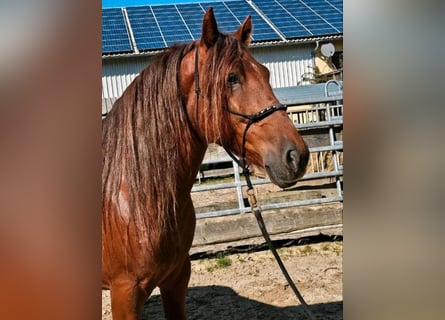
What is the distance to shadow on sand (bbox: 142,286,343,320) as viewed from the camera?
2158 mm

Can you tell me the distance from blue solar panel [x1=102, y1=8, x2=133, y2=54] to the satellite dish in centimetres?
78

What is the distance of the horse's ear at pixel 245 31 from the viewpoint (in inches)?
49.5

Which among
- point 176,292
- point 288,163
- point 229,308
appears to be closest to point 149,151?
point 288,163

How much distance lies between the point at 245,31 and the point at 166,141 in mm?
404

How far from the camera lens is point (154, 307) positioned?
2.36m

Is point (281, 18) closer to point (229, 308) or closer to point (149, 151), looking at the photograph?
point (149, 151)

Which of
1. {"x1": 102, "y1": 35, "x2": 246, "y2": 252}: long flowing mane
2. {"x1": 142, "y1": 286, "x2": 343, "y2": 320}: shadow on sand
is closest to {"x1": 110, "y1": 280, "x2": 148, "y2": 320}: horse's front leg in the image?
{"x1": 102, "y1": 35, "x2": 246, "y2": 252}: long flowing mane

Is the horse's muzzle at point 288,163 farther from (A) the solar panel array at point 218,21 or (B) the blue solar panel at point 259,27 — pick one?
(B) the blue solar panel at point 259,27

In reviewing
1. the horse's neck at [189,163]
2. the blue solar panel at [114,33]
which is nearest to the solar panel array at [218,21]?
the blue solar panel at [114,33]

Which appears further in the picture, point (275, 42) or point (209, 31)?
point (275, 42)

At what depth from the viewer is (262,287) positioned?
2.51 m

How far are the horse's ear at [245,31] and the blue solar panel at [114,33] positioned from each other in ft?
1.44

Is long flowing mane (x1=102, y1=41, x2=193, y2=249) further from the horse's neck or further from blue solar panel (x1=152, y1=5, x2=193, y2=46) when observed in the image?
blue solar panel (x1=152, y1=5, x2=193, y2=46)
